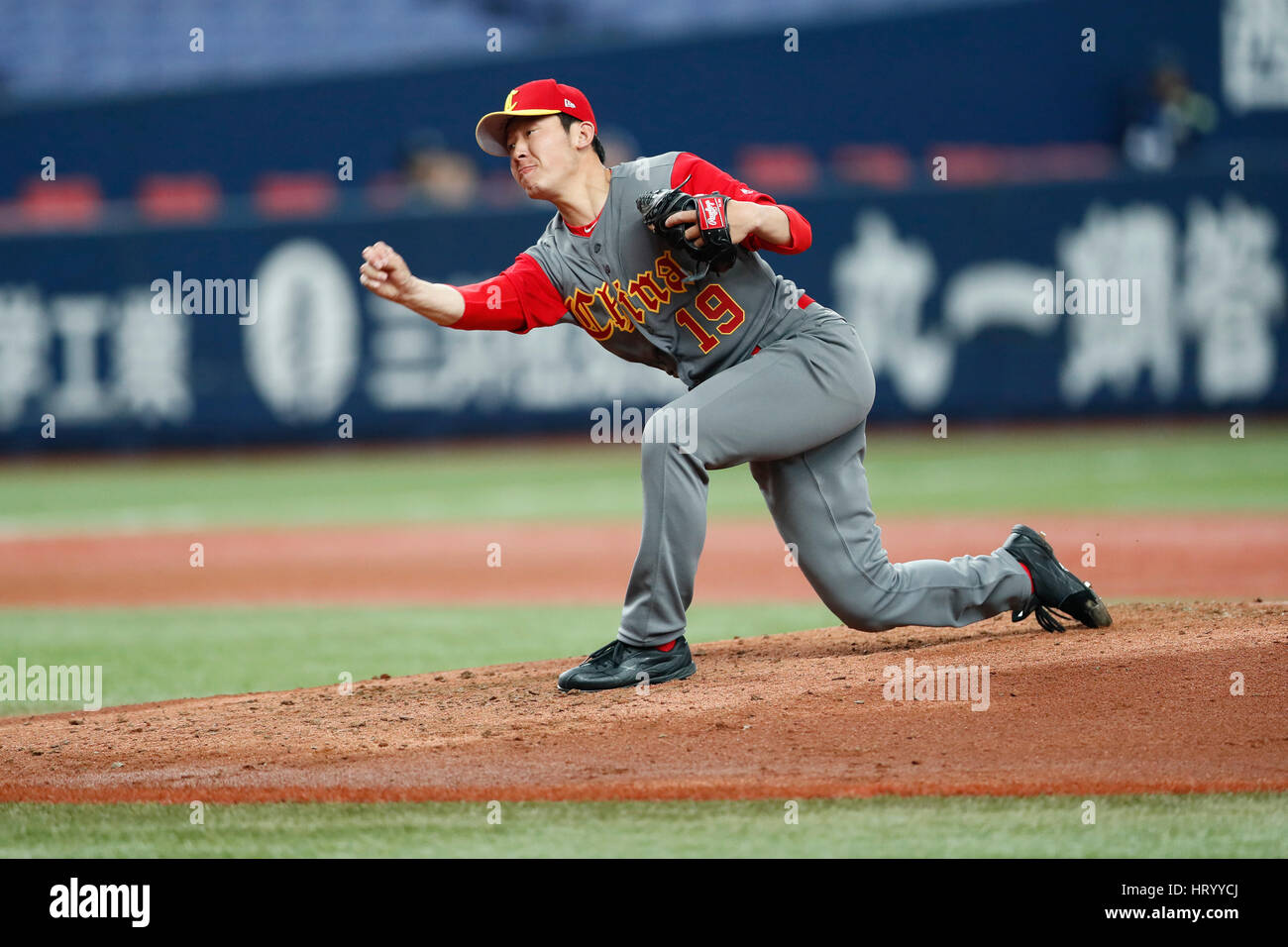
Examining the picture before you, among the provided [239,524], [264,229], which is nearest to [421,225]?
[264,229]

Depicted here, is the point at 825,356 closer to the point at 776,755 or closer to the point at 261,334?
the point at 776,755

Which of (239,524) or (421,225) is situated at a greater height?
(421,225)

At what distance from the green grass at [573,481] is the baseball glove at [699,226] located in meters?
6.51

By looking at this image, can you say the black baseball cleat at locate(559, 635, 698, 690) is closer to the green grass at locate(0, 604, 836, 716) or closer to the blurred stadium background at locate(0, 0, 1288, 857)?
the green grass at locate(0, 604, 836, 716)

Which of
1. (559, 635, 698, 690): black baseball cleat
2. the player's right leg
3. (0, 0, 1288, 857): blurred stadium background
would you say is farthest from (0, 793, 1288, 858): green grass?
(0, 0, 1288, 857): blurred stadium background

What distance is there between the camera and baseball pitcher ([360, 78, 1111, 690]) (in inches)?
177

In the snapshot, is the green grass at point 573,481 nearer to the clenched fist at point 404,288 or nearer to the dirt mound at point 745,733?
the dirt mound at point 745,733

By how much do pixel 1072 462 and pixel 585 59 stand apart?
765cm

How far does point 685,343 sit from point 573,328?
10.4 metres

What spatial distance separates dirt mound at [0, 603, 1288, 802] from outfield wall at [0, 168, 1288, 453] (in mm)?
9890

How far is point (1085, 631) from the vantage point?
5184 millimetres

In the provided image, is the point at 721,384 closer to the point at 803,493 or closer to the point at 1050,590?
the point at 803,493

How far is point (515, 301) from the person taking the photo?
15.5ft

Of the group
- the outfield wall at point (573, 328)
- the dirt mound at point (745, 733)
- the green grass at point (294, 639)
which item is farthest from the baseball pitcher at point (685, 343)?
the outfield wall at point (573, 328)
